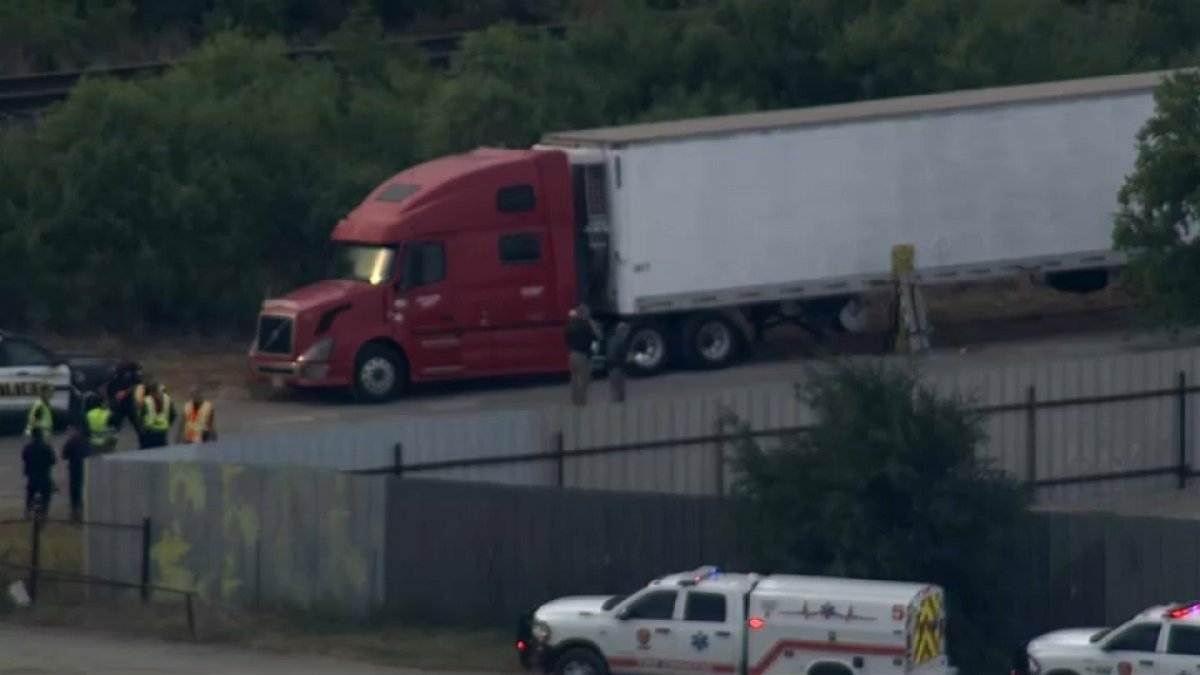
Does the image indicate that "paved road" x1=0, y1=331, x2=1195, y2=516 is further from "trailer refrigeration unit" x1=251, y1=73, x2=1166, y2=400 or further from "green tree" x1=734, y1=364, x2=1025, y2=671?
"green tree" x1=734, y1=364, x2=1025, y2=671

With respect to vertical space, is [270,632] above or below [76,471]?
below

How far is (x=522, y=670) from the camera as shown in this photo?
22812 mm

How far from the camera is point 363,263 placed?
1353 inches

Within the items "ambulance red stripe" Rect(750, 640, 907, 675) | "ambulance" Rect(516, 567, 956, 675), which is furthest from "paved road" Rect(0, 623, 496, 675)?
"ambulance red stripe" Rect(750, 640, 907, 675)

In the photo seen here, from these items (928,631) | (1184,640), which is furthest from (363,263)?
(1184,640)

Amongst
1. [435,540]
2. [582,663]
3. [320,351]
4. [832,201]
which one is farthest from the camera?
[832,201]

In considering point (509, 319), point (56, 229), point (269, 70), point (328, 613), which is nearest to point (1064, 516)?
point (328, 613)

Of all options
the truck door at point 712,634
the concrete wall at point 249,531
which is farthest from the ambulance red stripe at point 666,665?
the concrete wall at point 249,531

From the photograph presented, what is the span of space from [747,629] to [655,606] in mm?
802

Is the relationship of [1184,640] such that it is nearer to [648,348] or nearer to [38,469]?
[38,469]

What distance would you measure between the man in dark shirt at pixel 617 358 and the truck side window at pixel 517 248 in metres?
1.48

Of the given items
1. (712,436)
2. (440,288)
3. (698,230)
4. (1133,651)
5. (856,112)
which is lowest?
(1133,651)

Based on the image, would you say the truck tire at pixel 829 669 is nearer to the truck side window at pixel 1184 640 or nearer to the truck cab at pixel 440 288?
the truck side window at pixel 1184 640

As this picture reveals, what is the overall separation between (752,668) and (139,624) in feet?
19.6
